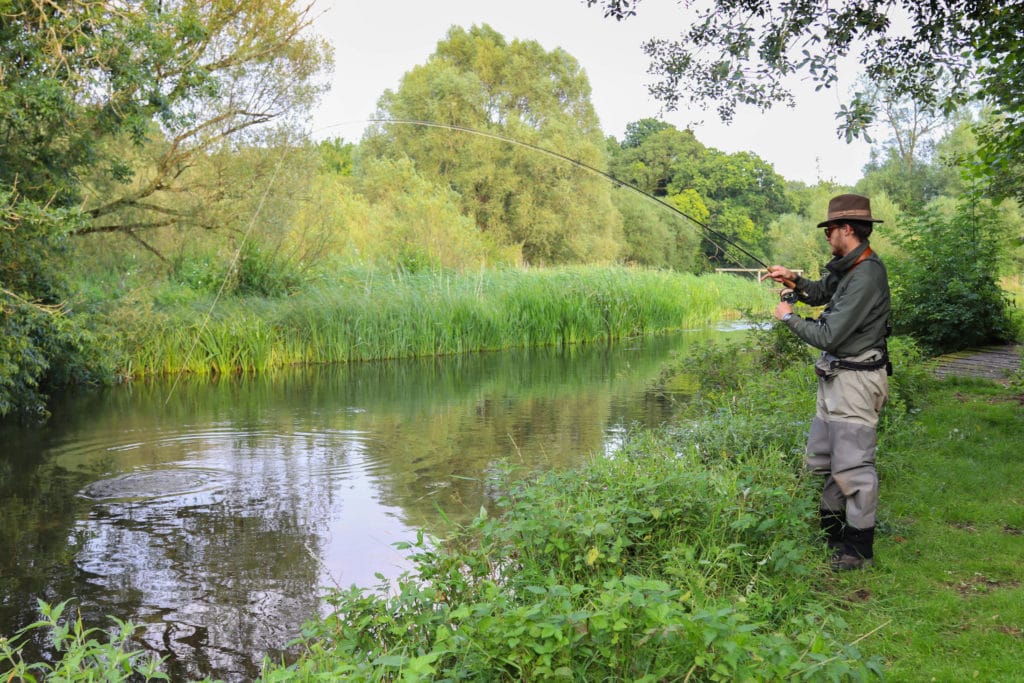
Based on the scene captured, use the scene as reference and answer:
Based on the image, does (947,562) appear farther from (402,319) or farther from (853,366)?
(402,319)

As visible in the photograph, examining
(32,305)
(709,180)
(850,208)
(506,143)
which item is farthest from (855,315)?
(506,143)

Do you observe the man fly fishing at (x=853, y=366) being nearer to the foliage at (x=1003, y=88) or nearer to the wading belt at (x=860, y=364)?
the wading belt at (x=860, y=364)

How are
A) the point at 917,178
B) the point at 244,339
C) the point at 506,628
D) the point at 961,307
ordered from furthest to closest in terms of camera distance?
the point at 917,178 → the point at 244,339 → the point at 961,307 → the point at 506,628

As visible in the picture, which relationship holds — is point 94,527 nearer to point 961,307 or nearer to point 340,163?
point 961,307

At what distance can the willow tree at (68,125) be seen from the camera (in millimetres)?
8867

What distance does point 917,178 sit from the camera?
154 feet

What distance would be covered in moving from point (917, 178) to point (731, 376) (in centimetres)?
4186

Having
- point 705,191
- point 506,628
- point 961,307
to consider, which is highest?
point 705,191

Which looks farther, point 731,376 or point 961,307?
point 961,307

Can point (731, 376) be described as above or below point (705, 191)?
below

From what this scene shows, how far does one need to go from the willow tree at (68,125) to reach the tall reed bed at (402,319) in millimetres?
1911

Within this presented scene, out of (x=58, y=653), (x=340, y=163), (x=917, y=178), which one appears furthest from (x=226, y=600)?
(x=340, y=163)

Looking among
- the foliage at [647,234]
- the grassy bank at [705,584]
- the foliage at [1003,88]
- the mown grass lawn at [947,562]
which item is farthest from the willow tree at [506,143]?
the grassy bank at [705,584]

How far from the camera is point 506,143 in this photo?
4278 centimetres
